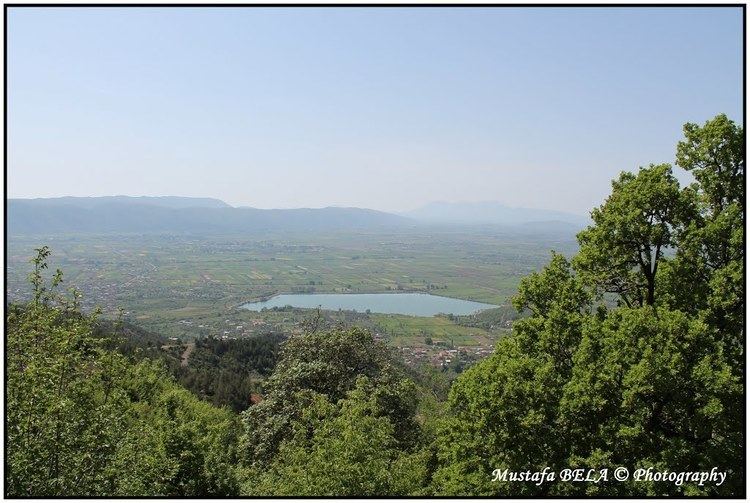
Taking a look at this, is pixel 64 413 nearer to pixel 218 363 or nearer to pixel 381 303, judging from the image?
pixel 218 363

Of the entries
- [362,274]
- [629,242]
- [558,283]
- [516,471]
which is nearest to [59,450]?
[516,471]

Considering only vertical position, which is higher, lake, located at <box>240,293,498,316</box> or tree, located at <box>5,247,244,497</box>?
tree, located at <box>5,247,244,497</box>

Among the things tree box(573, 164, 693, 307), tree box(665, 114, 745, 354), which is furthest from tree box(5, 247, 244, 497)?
tree box(665, 114, 745, 354)

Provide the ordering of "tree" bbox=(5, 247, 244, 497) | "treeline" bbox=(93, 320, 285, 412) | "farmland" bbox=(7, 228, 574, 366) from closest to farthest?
"tree" bbox=(5, 247, 244, 497) < "treeline" bbox=(93, 320, 285, 412) < "farmland" bbox=(7, 228, 574, 366)

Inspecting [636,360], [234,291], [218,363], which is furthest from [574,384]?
[234,291]

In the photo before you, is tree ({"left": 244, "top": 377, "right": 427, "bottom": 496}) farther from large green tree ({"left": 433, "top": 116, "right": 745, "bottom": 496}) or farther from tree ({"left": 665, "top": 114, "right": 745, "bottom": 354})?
tree ({"left": 665, "top": 114, "right": 745, "bottom": 354})

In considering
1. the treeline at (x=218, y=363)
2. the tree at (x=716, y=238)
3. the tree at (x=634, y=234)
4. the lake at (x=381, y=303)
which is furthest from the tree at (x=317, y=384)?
the lake at (x=381, y=303)

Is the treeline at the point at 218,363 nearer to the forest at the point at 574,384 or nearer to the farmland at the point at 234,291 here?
the farmland at the point at 234,291
